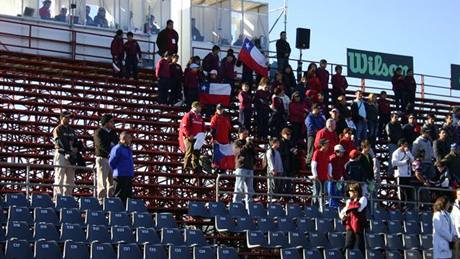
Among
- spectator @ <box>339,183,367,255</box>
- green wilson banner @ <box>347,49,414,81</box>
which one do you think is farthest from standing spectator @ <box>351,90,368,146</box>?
green wilson banner @ <box>347,49,414,81</box>

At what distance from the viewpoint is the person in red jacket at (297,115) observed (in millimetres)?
26406

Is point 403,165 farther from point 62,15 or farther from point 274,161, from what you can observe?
point 62,15

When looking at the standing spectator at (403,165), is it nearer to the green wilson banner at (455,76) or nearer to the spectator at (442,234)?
the spectator at (442,234)

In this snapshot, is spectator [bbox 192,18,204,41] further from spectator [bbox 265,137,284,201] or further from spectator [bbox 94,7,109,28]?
spectator [bbox 265,137,284,201]

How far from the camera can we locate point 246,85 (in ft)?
86.4

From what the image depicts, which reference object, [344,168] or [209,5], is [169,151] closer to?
[344,168]

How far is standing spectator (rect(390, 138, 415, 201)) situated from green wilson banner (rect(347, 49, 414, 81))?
914 centimetres

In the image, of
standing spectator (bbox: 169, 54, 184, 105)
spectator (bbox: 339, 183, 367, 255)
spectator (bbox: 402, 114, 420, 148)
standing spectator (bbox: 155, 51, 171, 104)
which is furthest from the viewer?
spectator (bbox: 402, 114, 420, 148)

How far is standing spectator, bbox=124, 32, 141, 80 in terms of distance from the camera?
92.0 ft

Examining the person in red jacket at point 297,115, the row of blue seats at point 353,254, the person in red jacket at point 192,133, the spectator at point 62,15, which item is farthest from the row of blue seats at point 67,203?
the spectator at point 62,15

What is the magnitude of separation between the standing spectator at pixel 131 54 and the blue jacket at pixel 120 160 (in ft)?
24.3

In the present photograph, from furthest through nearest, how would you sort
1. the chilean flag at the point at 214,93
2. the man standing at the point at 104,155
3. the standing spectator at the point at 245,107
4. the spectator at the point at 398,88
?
the spectator at the point at 398,88 < the chilean flag at the point at 214,93 < the standing spectator at the point at 245,107 < the man standing at the point at 104,155

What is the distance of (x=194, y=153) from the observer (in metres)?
24.0

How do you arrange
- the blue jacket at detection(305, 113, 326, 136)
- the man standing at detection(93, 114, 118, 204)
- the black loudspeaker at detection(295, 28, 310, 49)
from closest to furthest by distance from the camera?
the man standing at detection(93, 114, 118, 204) < the blue jacket at detection(305, 113, 326, 136) < the black loudspeaker at detection(295, 28, 310, 49)
